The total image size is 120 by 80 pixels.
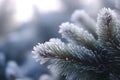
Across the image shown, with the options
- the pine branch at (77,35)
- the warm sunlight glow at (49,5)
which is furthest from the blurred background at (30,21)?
the pine branch at (77,35)

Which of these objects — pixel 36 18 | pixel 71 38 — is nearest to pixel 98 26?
pixel 71 38

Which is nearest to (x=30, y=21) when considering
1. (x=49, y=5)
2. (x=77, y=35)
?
(x=49, y=5)

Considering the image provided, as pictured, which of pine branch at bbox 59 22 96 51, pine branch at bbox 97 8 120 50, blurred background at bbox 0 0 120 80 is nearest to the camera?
pine branch at bbox 97 8 120 50

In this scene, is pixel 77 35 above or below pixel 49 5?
below

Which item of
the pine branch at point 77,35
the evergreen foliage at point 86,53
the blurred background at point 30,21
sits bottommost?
the evergreen foliage at point 86,53

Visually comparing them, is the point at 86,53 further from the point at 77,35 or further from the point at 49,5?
the point at 49,5

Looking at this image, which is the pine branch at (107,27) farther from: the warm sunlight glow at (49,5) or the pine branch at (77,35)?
the warm sunlight glow at (49,5)

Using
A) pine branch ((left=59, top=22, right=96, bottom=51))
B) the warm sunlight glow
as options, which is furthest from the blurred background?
pine branch ((left=59, top=22, right=96, bottom=51))

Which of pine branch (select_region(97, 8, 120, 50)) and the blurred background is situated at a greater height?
the blurred background

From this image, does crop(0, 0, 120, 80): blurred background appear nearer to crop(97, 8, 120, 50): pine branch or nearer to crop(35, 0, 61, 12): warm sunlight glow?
crop(35, 0, 61, 12): warm sunlight glow
